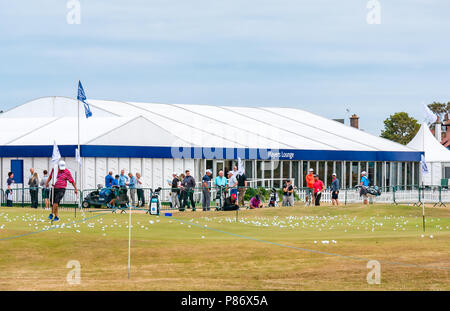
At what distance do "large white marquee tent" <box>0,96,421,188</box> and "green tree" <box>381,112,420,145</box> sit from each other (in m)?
48.0

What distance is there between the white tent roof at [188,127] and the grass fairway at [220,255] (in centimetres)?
1822

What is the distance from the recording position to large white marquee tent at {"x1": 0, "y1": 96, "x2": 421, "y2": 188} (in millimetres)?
41594

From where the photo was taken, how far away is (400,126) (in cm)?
11188

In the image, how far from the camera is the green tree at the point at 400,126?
111 metres

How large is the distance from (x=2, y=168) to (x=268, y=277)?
2928cm

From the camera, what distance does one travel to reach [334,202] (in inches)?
1463

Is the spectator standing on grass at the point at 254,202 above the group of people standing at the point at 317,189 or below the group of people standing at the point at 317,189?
below

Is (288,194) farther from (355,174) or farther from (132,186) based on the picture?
(355,174)

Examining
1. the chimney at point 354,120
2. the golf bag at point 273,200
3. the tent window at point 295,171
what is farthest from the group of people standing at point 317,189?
the chimney at point 354,120

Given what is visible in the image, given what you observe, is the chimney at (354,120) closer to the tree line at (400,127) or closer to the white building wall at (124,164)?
the tree line at (400,127)

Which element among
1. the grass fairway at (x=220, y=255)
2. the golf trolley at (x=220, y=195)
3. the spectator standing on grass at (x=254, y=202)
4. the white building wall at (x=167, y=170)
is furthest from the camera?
the white building wall at (x=167, y=170)

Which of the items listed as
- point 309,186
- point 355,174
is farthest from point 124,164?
point 355,174

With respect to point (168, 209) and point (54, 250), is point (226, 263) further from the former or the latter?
point (168, 209)

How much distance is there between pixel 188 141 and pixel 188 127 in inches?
179
